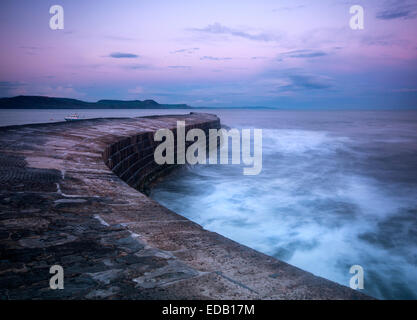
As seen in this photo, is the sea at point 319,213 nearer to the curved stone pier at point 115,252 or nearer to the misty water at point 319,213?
the misty water at point 319,213

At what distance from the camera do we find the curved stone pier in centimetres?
127

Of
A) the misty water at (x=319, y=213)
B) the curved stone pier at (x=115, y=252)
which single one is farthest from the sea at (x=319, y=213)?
the curved stone pier at (x=115, y=252)

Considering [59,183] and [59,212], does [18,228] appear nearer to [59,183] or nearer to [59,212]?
[59,212]

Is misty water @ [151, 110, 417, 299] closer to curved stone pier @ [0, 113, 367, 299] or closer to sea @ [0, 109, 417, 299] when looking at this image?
sea @ [0, 109, 417, 299]

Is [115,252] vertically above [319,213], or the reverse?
[115,252]

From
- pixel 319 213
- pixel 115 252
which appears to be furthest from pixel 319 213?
pixel 115 252

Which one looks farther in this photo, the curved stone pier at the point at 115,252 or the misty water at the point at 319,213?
the misty water at the point at 319,213

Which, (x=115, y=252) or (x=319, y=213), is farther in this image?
(x=319, y=213)

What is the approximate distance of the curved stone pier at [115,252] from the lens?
49.9 inches

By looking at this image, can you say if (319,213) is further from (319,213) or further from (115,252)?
(115,252)

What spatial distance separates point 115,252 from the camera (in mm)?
1585

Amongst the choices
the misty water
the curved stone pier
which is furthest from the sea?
the curved stone pier

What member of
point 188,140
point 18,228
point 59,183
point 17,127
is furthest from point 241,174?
point 18,228
